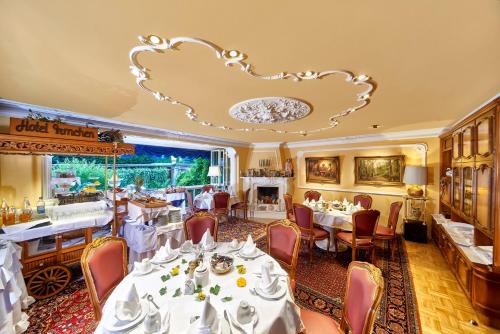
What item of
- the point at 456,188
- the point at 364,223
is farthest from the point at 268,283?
the point at 456,188

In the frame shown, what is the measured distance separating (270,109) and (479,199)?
3.01 meters

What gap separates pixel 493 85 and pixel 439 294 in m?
2.66

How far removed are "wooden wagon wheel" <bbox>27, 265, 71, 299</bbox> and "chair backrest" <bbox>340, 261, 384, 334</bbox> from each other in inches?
135

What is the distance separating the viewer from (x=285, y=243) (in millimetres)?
2402

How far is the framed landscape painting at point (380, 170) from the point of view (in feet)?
16.3

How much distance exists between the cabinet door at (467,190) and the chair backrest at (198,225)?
3737 mm

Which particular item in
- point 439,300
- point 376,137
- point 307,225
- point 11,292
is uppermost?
point 376,137

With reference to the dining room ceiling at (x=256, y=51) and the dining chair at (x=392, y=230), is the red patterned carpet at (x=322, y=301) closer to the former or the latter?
the dining chair at (x=392, y=230)

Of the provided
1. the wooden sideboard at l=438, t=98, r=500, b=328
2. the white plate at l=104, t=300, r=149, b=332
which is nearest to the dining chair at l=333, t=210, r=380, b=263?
the wooden sideboard at l=438, t=98, r=500, b=328

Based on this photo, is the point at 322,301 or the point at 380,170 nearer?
the point at 322,301

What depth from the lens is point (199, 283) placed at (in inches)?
61.1

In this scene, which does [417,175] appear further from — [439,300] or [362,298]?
[362,298]

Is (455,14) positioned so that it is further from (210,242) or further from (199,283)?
(210,242)

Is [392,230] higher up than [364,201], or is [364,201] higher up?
[364,201]
